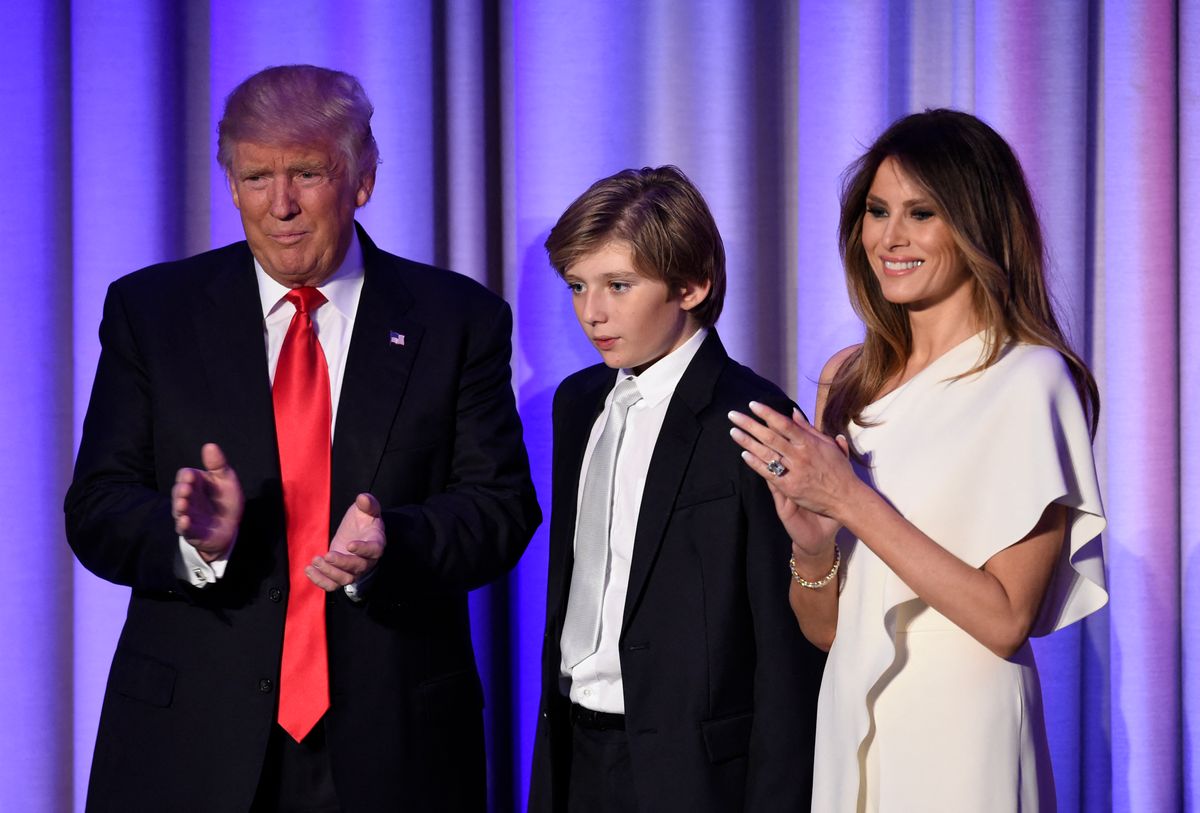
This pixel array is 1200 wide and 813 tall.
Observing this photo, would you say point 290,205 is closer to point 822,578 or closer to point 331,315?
point 331,315

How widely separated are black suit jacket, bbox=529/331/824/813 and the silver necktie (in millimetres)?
69

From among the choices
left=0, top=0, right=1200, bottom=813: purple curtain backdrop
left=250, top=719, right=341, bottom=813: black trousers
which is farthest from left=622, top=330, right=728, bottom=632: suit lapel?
left=0, top=0, right=1200, bottom=813: purple curtain backdrop

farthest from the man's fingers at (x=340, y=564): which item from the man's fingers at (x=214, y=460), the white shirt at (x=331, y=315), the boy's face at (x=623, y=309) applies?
the boy's face at (x=623, y=309)

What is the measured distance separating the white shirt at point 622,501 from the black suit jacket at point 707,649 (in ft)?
0.16

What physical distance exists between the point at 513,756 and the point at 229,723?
1246 millimetres

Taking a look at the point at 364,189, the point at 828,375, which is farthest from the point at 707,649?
the point at 364,189

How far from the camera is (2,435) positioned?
9.93 ft

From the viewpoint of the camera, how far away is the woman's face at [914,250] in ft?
6.33

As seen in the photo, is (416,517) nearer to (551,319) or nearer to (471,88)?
(551,319)

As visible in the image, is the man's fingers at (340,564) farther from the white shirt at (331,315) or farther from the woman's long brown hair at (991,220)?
the woman's long brown hair at (991,220)

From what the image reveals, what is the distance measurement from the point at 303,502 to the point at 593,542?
485 mm

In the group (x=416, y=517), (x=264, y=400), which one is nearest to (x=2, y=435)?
(x=264, y=400)

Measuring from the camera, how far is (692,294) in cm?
216

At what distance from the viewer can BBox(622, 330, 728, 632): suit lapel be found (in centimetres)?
199
